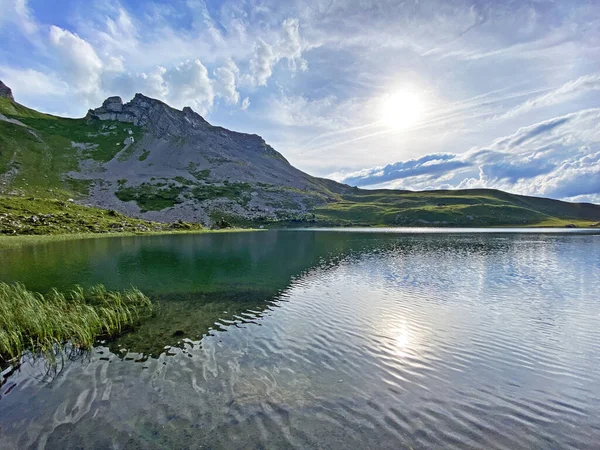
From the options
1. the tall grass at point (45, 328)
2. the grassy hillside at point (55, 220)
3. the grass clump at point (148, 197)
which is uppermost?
the grass clump at point (148, 197)

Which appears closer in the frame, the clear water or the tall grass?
the clear water

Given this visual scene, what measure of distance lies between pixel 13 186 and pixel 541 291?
202168 mm

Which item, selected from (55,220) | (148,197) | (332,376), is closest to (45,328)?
(332,376)

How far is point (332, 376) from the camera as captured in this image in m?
14.8

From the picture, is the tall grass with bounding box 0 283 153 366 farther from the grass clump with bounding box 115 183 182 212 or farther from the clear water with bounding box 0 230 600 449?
the grass clump with bounding box 115 183 182 212

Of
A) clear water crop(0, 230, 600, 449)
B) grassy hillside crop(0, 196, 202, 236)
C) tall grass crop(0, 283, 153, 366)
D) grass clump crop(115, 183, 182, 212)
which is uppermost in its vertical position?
grass clump crop(115, 183, 182, 212)

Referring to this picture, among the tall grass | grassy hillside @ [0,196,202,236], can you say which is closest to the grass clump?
grassy hillside @ [0,196,202,236]

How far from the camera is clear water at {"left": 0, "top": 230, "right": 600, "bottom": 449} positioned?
34.9 ft

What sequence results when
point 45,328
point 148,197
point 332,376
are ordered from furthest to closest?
point 148,197, point 45,328, point 332,376

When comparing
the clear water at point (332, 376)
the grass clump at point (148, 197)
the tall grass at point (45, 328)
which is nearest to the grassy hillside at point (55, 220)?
the grass clump at point (148, 197)

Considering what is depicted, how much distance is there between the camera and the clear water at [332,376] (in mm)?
10648

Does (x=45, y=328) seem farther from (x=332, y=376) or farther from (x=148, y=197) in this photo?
(x=148, y=197)

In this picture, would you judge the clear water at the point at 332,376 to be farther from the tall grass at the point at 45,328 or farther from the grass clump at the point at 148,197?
the grass clump at the point at 148,197

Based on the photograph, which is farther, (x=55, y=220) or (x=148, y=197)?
(x=148, y=197)
